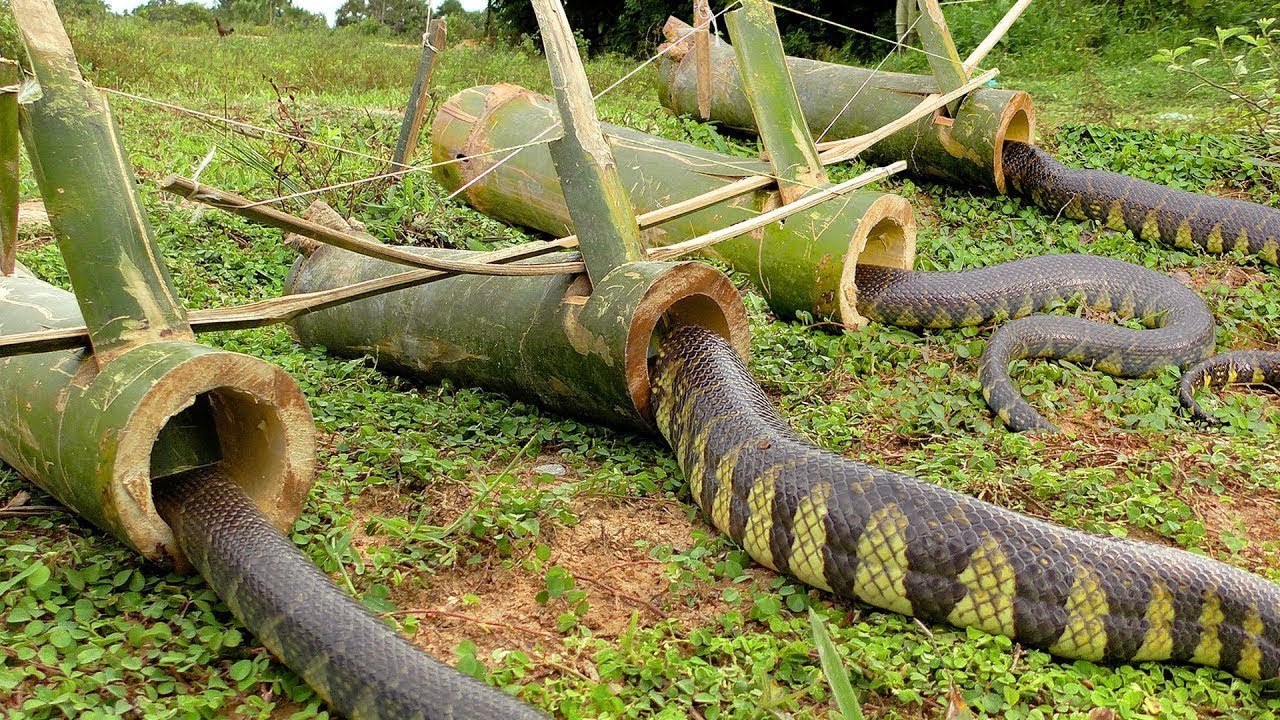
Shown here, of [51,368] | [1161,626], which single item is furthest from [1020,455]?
[51,368]

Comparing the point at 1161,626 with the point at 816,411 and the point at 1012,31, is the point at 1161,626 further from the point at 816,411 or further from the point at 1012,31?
the point at 1012,31

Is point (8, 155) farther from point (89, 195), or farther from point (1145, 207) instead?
point (1145, 207)

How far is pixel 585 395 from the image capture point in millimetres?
4004

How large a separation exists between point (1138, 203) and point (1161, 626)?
15.7 ft

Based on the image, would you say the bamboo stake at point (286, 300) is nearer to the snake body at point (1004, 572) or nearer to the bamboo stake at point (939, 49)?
the snake body at point (1004, 572)

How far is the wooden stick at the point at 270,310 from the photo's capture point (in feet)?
9.28

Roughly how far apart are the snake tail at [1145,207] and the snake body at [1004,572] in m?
4.45

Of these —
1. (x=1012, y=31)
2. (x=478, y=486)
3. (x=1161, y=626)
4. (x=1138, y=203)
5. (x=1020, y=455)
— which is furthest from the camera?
(x=1012, y=31)

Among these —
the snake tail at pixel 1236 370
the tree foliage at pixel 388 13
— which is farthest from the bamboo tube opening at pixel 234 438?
the tree foliage at pixel 388 13

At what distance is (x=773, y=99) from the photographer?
215 inches

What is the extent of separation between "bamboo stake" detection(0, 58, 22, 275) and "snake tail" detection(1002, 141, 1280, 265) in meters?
6.11

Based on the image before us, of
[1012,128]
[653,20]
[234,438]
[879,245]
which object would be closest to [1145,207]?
[1012,128]

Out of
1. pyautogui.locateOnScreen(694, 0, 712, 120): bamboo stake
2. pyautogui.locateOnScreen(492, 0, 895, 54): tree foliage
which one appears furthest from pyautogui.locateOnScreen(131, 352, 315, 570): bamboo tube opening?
pyautogui.locateOnScreen(492, 0, 895, 54): tree foliage

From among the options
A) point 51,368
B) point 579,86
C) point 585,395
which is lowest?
point 585,395
